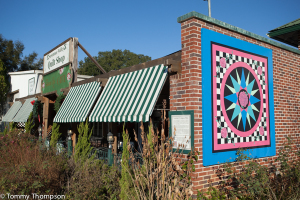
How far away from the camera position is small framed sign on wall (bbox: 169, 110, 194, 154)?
464cm

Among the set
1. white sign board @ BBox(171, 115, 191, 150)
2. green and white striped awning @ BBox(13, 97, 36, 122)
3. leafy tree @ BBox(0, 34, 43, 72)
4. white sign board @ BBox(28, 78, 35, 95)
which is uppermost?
leafy tree @ BBox(0, 34, 43, 72)

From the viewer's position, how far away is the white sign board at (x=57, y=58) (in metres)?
11.1

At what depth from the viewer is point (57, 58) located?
11938 mm

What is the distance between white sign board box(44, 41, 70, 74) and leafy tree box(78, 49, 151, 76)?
3373 cm

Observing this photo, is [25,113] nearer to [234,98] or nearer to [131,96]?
[131,96]

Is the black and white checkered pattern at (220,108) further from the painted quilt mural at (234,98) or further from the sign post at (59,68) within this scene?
the sign post at (59,68)

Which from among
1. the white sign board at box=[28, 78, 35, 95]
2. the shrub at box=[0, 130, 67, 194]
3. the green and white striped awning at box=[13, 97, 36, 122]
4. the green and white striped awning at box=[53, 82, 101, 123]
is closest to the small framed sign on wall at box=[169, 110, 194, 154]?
the shrub at box=[0, 130, 67, 194]

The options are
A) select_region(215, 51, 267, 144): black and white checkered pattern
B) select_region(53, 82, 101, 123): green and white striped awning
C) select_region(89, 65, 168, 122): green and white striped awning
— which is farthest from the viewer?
select_region(53, 82, 101, 123): green and white striped awning

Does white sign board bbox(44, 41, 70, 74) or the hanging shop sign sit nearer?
the hanging shop sign

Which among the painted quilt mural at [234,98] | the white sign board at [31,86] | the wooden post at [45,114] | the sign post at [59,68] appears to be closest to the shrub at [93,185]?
the painted quilt mural at [234,98]

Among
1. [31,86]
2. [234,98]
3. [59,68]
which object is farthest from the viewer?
[31,86]

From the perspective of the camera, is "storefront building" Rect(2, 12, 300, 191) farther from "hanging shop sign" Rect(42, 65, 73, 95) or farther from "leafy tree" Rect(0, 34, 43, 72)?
"leafy tree" Rect(0, 34, 43, 72)

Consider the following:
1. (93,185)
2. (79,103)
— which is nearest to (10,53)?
(79,103)

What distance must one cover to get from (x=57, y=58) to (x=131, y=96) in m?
7.52
